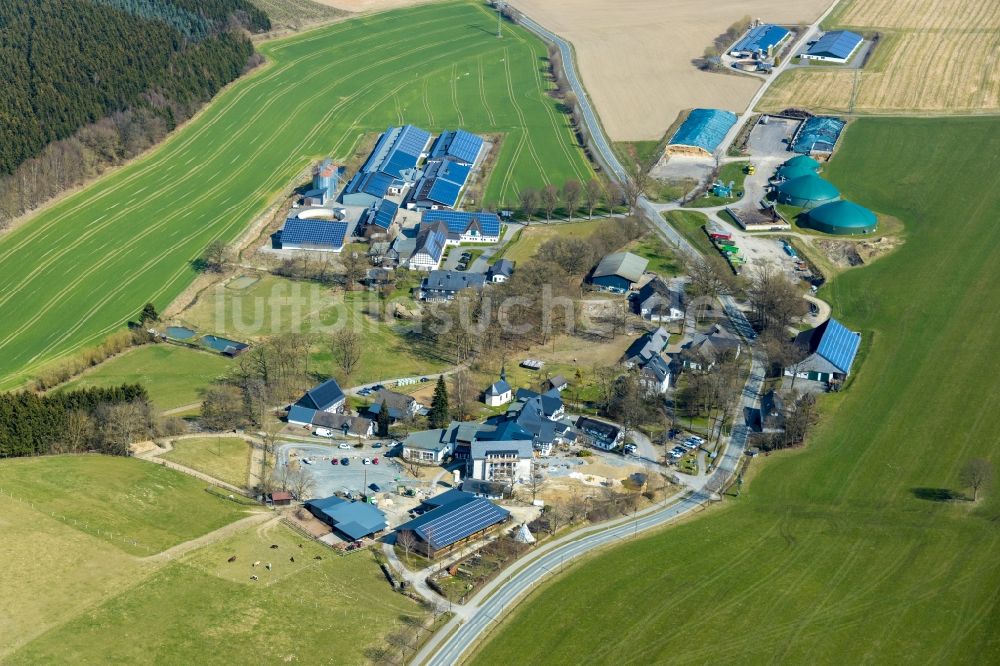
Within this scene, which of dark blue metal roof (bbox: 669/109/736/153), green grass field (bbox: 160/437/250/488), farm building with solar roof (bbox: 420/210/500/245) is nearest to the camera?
green grass field (bbox: 160/437/250/488)

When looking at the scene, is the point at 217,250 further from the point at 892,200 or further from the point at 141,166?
the point at 892,200

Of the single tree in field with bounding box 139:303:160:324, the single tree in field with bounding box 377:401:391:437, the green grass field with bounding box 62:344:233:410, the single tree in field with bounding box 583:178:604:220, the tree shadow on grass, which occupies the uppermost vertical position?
the single tree in field with bounding box 583:178:604:220

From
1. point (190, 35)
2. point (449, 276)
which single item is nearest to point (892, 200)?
point (449, 276)

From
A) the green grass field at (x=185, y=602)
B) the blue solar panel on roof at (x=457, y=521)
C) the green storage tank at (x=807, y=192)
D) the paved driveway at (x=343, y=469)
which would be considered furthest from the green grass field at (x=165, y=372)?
the green storage tank at (x=807, y=192)

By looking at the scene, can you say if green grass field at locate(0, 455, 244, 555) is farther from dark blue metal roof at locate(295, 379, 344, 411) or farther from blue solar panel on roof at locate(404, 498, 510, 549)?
blue solar panel on roof at locate(404, 498, 510, 549)

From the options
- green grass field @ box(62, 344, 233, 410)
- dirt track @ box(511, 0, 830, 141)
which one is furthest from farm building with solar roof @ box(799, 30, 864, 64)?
green grass field @ box(62, 344, 233, 410)

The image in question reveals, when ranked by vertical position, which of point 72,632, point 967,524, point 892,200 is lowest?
point 72,632

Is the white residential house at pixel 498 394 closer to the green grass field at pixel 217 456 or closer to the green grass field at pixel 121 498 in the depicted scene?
the green grass field at pixel 217 456
